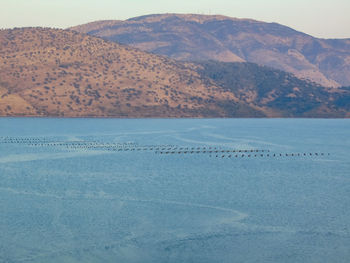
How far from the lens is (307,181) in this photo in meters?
95.6

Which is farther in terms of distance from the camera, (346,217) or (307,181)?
(307,181)

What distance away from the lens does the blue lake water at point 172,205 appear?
52.1 m

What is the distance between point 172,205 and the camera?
71.4 m

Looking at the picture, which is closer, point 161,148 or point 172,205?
point 172,205

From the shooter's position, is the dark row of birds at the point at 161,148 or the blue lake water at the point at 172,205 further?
the dark row of birds at the point at 161,148

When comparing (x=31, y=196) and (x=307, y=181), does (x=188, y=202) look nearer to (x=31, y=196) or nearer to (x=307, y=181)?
(x=31, y=196)

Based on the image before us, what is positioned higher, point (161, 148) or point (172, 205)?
point (172, 205)

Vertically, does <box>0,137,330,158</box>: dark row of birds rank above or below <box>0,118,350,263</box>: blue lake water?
below

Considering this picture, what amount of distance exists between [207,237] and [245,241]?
3.70 metres

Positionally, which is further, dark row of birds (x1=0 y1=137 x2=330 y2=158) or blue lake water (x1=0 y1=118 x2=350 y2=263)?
dark row of birds (x1=0 y1=137 x2=330 y2=158)

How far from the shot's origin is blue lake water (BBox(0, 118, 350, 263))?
5206 centimetres

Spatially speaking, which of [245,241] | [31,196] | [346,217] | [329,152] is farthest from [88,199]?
[329,152]

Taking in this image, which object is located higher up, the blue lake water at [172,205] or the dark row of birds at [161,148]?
the blue lake water at [172,205]

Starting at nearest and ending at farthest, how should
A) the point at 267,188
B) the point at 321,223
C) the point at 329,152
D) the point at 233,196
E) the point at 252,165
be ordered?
the point at 321,223, the point at 233,196, the point at 267,188, the point at 252,165, the point at 329,152
